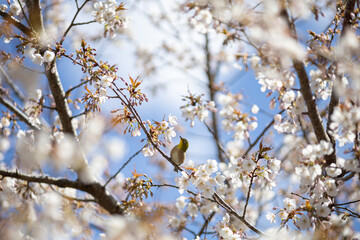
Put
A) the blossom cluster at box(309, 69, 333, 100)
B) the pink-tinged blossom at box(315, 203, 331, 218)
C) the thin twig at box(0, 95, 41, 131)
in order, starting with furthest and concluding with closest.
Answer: the thin twig at box(0, 95, 41, 131)
the blossom cluster at box(309, 69, 333, 100)
the pink-tinged blossom at box(315, 203, 331, 218)

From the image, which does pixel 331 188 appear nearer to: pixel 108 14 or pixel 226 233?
pixel 226 233

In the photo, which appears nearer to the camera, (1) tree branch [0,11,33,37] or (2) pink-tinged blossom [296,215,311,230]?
(2) pink-tinged blossom [296,215,311,230]

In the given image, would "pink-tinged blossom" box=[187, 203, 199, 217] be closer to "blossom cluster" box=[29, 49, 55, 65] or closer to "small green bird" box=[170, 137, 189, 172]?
"small green bird" box=[170, 137, 189, 172]

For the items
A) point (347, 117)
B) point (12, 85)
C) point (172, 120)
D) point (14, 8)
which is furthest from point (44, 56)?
point (347, 117)

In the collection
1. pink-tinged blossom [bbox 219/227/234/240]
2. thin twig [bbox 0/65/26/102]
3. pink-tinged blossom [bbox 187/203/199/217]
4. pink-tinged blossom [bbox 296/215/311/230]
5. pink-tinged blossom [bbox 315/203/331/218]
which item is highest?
thin twig [bbox 0/65/26/102]

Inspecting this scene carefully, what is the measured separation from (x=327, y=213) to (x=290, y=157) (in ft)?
8.62

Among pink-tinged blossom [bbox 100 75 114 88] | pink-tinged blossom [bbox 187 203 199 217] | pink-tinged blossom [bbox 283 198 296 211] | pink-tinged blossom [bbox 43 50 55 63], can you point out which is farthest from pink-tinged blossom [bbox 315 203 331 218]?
pink-tinged blossom [bbox 43 50 55 63]

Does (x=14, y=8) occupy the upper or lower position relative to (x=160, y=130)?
upper

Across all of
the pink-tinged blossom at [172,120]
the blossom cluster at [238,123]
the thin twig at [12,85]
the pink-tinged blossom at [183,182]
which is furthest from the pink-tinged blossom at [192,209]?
the thin twig at [12,85]

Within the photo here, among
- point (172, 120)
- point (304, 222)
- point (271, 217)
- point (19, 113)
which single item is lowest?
point (304, 222)

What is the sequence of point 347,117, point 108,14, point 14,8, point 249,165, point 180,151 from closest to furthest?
point 347,117, point 249,165, point 180,151, point 108,14, point 14,8

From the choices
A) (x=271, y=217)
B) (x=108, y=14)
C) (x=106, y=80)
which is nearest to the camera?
(x=106, y=80)

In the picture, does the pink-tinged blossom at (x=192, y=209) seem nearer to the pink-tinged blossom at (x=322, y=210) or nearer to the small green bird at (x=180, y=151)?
the small green bird at (x=180, y=151)

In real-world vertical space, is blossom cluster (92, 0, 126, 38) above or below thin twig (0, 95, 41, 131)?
above
